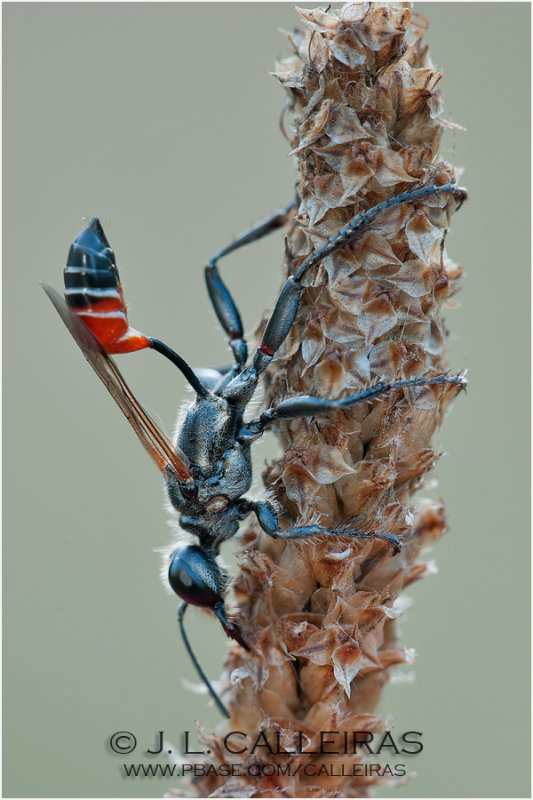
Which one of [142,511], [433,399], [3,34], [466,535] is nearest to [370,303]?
[433,399]

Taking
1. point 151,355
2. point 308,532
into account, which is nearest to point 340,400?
point 308,532

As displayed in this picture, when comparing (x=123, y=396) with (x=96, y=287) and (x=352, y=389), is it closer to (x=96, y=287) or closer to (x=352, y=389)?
(x=96, y=287)

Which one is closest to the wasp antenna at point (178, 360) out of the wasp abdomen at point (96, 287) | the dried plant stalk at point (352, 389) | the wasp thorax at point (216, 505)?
the wasp abdomen at point (96, 287)

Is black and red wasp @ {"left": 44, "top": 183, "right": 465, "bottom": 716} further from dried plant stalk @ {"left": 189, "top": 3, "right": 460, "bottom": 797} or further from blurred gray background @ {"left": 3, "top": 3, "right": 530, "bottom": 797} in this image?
blurred gray background @ {"left": 3, "top": 3, "right": 530, "bottom": 797}

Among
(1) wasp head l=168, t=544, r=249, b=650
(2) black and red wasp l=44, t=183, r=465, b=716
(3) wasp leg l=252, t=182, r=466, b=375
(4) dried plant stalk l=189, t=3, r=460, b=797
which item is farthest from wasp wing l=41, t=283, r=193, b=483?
(4) dried plant stalk l=189, t=3, r=460, b=797

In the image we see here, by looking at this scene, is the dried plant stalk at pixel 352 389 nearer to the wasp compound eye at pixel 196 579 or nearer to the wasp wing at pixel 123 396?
the wasp compound eye at pixel 196 579
